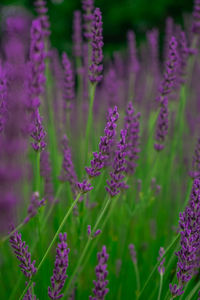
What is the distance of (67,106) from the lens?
208cm

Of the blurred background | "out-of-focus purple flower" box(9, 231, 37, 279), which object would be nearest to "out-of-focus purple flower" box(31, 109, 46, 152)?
"out-of-focus purple flower" box(9, 231, 37, 279)

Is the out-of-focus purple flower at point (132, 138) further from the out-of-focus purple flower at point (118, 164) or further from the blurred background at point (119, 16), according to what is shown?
the blurred background at point (119, 16)

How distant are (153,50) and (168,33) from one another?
192 mm

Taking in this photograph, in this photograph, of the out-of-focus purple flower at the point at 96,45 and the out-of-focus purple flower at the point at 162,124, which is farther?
the out-of-focus purple flower at the point at 162,124

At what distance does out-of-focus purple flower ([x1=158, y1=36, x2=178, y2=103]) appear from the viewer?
5.21 ft

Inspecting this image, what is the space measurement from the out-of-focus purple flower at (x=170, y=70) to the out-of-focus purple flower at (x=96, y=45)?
1.18ft

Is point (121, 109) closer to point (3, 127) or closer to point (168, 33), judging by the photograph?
point (168, 33)

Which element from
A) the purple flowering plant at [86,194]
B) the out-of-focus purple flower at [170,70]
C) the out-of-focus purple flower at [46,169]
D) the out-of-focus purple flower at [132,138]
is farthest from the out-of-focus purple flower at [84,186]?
the out-of-focus purple flower at [170,70]

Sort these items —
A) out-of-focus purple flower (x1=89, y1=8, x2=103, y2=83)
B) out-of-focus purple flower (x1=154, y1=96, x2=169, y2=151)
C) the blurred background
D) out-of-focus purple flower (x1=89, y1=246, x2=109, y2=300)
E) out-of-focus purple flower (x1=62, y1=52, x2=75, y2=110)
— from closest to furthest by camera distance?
out-of-focus purple flower (x1=89, y1=246, x2=109, y2=300) < out-of-focus purple flower (x1=89, y1=8, x2=103, y2=83) < out-of-focus purple flower (x1=154, y1=96, x2=169, y2=151) < out-of-focus purple flower (x1=62, y1=52, x2=75, y2=110) < the blurred background

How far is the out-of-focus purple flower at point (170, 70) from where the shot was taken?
5.21 ft

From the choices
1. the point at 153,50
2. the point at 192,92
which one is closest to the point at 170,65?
the point at 153,50

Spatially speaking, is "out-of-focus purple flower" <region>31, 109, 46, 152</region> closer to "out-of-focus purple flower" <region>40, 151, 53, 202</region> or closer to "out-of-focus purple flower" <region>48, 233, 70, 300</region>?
"out-of-focus purple flower" <region>48, 233, 70, 300</region>

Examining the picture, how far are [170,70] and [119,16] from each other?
660 cm

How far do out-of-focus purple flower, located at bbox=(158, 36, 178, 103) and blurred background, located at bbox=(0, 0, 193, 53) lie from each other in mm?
6163
